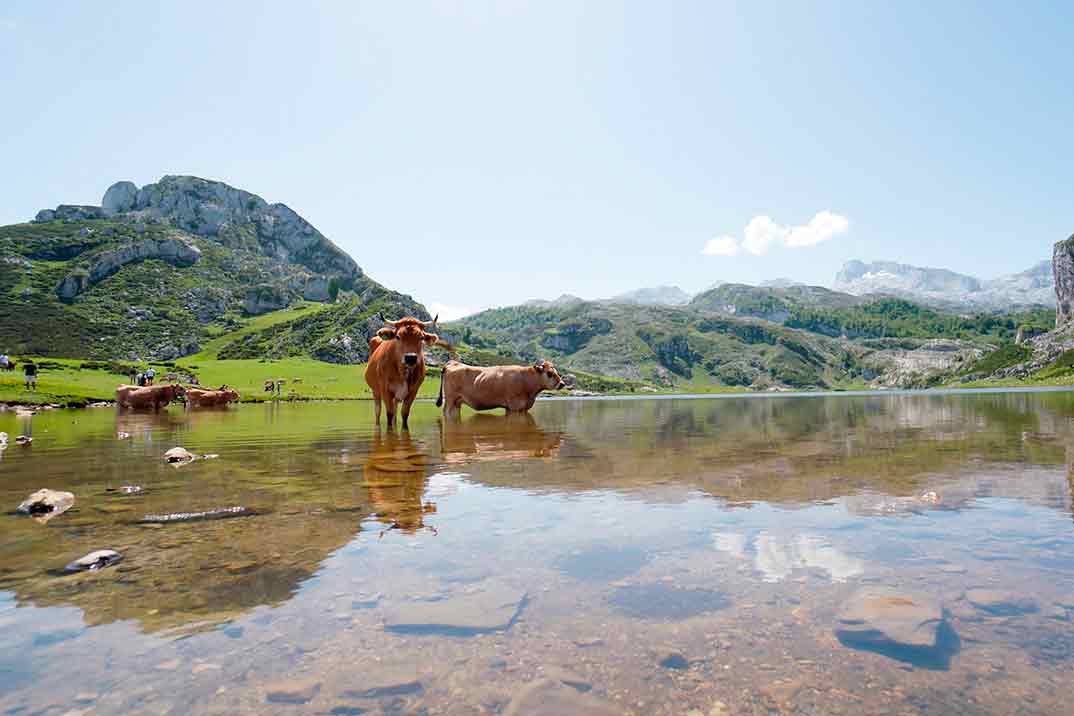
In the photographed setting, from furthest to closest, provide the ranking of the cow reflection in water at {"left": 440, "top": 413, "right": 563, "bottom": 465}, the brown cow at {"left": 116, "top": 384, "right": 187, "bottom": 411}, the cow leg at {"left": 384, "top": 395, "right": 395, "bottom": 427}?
1. the brown cow at {"left": 116, "top": 384, "right": 187, "bottom": 411}
2. the cow leg at {"left": 384, "top": 395, "right": 395, "bottom": 427}
3. the cow reflection in water at {"left": 440, "top": 413, "right": 563, "bottom": 465}

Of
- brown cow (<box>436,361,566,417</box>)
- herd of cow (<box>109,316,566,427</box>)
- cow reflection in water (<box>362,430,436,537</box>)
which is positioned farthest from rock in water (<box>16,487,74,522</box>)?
brown cow (<box>436,361,566,417</box>)

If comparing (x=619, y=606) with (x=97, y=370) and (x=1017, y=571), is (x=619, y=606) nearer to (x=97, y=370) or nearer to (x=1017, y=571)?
(x=1017, y=571)

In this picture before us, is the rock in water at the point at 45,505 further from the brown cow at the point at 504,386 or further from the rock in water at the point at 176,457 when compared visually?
the brown cow at the point at 504,386

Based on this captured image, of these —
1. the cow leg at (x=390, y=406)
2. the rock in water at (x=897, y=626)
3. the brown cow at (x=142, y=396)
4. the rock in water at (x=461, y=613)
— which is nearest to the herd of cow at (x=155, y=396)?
the brown cow at (x=142, y=396)

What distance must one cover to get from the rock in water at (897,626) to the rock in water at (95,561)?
5.84m

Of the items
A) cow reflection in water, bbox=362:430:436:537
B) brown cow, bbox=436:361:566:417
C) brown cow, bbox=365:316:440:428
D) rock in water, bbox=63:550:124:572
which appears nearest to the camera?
rock in water, bbox=63:550:124:572

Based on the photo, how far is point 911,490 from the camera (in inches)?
327

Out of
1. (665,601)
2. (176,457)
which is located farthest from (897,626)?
(176,457)

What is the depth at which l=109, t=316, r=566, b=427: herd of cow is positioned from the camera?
21.4 meters

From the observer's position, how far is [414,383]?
22719 mm

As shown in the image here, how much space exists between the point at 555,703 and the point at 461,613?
50.4 inches

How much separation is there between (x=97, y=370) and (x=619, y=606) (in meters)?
116

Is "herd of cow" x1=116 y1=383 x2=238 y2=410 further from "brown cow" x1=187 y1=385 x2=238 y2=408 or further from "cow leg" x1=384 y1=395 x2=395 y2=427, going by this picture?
"cow leg" x1=384 y1=395 x2=395 y2=427

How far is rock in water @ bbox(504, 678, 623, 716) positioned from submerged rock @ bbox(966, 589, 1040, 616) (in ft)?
9.51
